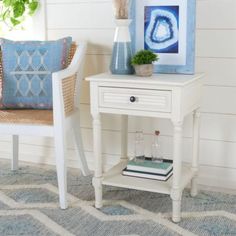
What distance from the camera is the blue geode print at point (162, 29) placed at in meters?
2.08

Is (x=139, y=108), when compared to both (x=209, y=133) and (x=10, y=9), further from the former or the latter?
(x=10, y=9)

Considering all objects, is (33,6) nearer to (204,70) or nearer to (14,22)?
(14,22)

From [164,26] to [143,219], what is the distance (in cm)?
91

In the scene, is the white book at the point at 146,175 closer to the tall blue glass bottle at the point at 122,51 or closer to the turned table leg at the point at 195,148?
the turned table leg at the point at 195,148

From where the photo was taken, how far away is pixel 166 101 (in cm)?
182

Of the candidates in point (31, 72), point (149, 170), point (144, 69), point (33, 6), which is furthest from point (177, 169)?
point (33, 6)

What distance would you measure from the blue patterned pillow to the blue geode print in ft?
1.46

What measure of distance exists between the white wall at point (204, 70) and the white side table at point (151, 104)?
0.17 meters

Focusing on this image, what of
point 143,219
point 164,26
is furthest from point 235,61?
point 143,219

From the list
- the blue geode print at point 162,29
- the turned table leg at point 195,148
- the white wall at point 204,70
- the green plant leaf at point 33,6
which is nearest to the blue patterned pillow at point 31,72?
the white wall at point 204,70

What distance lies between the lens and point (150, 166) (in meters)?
2.06

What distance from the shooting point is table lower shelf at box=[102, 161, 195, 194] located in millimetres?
1952

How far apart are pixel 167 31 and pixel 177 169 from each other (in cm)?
67

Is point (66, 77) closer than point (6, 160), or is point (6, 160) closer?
point (66, 77)
